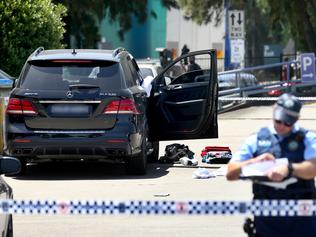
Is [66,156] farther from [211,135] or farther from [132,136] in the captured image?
[211,135]

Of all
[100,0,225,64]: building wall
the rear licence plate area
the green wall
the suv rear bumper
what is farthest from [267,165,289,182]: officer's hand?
the green wall

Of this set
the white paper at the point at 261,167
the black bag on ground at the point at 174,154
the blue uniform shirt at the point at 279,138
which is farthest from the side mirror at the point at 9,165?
the black bag on ground at the point at 174,154

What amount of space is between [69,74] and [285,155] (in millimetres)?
7057

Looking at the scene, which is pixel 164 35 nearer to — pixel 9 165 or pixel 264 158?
pixel 9 165

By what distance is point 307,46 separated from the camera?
36062mm

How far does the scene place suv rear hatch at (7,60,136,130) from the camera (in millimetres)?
11977

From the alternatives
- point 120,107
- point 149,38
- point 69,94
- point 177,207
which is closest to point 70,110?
point 69,94

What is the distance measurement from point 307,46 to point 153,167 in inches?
921

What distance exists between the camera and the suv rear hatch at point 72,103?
12.0 m

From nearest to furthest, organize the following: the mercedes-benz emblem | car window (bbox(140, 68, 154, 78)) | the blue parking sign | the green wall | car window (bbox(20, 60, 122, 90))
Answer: the mercedes-benz emblem < car window (bbox(20, 60, 122, 90)) < car window (bbox(140, 68, 154, 78)) < the blue parking sign < the green wall

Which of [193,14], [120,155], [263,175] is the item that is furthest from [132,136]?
[193,14]

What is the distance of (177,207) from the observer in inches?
222

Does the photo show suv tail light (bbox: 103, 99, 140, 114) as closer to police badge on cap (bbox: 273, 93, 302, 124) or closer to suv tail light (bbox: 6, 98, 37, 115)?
suv tail light (bbox: 6, 98, 37, 115)

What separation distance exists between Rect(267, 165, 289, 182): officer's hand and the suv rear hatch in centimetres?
676
